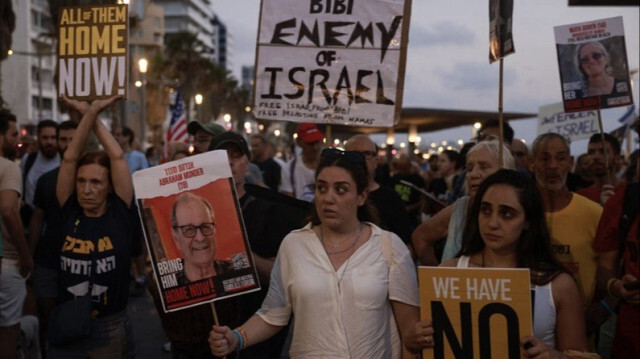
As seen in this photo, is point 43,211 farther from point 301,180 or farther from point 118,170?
point 301,180

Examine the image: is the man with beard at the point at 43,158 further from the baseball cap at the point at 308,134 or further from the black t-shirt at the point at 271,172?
the black t-shirt at the point at 271,172

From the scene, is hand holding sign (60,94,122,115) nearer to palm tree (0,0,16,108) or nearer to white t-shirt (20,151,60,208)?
white t-shirt (20,151,60,208)

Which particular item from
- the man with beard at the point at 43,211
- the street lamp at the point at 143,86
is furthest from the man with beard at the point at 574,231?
the street lamp at the point at 143,86

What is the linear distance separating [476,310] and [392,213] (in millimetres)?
2757

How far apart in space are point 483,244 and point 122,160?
2446 millimetres

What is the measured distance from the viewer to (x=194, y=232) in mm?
3896

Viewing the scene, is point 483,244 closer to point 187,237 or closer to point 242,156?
point 187,237

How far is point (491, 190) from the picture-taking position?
11.7 ft

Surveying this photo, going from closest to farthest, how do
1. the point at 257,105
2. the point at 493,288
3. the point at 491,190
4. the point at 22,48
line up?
1. the point at 493,288
2. the point at 491,190
3. the point at 257,105
4. the point at 22,48

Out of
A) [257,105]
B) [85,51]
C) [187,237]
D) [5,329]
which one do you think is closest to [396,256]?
[187,237]

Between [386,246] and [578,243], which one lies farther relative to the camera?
[578,243]

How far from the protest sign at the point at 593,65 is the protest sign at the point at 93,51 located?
13.6 feet

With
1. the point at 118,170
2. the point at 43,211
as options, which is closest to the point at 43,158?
the point at 43,211

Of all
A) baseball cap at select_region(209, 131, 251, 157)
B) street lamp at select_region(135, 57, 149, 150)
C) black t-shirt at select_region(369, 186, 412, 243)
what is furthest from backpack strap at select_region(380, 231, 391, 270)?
street lamp at select_region(135, 57, 149, 150)
